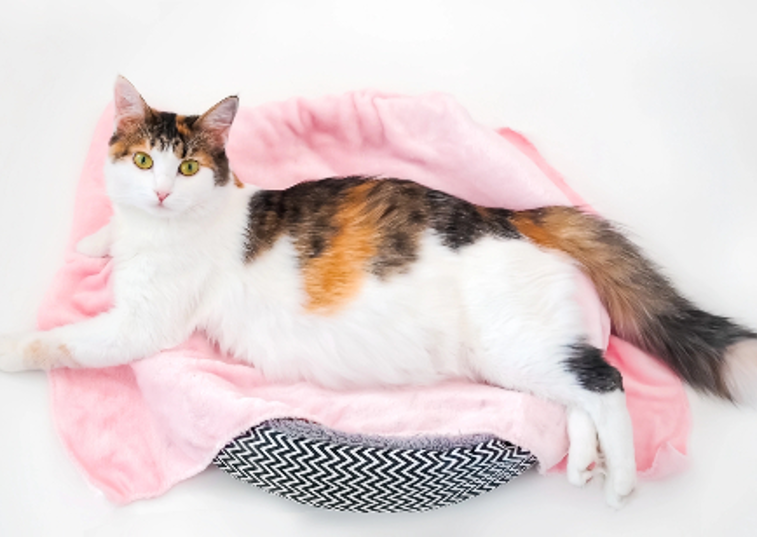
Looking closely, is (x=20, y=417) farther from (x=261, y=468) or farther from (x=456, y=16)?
(x=456, y=16)

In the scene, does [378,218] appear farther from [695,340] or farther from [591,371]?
[695,340]

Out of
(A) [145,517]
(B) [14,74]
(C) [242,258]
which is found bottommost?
(A) [145,517]

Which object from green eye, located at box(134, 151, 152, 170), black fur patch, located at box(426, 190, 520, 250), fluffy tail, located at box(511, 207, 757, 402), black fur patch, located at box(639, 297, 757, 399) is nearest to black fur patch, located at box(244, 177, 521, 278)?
black fur patch, located at box(426, 190, 520, 250)

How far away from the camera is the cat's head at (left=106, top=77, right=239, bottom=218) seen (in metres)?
1.81

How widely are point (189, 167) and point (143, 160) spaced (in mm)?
108

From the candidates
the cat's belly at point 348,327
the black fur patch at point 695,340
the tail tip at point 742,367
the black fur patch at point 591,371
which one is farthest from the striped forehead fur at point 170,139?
the tail tip at point 742,367

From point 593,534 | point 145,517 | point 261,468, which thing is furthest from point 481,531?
point 145,517

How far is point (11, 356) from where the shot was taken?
1942mm

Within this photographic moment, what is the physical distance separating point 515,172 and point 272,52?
3.60 ft

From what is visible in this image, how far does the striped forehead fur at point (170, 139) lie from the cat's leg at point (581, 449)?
3.51 feet

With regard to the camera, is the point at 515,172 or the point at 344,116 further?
the point at 344,116

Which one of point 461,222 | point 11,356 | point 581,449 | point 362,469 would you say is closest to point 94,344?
point 11,356

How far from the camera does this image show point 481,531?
1.77m

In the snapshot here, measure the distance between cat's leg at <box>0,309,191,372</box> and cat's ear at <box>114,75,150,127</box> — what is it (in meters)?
0.49
